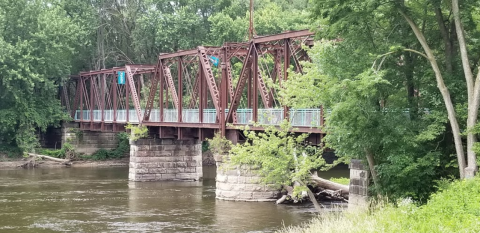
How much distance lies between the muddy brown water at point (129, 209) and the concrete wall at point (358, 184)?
2.94m

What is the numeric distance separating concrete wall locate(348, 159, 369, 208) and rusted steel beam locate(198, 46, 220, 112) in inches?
550

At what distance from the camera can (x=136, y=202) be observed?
35.0 m

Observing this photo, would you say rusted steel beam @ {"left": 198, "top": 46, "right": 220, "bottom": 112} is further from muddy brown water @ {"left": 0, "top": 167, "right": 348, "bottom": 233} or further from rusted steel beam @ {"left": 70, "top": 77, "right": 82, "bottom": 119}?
rusted steel beam @ {"left": 70, "top": 77, "right": 82, "bottom": 119}

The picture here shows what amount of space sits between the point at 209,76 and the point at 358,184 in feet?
51.2

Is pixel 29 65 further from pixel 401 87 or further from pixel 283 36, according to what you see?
pixel 401 87

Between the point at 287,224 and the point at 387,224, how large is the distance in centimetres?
1051

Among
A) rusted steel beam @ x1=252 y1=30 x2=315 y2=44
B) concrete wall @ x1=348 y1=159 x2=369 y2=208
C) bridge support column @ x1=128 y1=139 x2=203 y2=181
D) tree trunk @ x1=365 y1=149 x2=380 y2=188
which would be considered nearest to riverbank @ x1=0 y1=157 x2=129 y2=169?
bridge support column @ x1=128 y1=139 x2=203 y2=181

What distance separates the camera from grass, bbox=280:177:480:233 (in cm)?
1500

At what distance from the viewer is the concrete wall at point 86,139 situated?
64.9 meters

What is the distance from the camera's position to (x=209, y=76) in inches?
1468

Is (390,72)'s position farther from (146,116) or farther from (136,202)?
(146,116)

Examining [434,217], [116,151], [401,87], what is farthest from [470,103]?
[116,151]

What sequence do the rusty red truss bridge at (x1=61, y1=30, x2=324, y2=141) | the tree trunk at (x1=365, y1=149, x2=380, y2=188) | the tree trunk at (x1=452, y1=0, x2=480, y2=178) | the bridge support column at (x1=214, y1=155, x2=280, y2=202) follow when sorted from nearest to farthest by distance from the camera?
1. the tree trunk at (x1=452, y1=0, x2=480, y2=178)
2. the tree trunk at (x1=365, y1=149, x2=380, y2=188)
3. the rusty red truss bridge at (x1=61, y1=30, x2=324, y2=141)
4. the bridge support column at (x1=214, y1=155, x2=280, y2=202)

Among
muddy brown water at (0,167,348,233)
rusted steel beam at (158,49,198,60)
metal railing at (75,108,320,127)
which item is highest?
rusted steel beam at (158,49,198,60)
